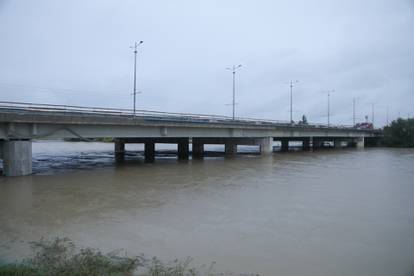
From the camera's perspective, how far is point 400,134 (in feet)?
290

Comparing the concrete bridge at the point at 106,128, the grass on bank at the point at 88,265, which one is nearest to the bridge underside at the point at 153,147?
the concrete bridge at the point at 106,128

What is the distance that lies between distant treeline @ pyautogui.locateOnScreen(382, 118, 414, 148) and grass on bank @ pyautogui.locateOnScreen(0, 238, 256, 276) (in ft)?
310

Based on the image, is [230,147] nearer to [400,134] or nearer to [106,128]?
[106,128]

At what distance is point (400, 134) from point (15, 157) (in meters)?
94.1

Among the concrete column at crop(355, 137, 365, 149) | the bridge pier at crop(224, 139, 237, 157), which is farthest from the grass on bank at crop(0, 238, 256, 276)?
the concrete column at crop(355, 137, 365, 149)

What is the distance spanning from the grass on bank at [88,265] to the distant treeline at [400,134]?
310 feet

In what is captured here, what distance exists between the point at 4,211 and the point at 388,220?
14900mm

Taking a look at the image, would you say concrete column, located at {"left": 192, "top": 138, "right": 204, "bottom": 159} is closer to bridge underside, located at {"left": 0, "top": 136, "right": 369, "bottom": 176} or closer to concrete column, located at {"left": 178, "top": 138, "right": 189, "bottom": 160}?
bridge underside, located at {"left": 0, "top": 136, "right": 369, "bottom": 176}

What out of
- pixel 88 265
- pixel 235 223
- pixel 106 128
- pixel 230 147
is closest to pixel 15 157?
pixel 106 128

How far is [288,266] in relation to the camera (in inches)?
303

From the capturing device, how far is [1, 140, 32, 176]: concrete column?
22703 mm

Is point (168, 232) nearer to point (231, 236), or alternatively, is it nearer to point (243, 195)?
point (231, 236)

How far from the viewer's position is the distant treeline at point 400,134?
282ft

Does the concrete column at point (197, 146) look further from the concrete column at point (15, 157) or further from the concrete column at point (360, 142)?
the concrete column at point (360, 142)
